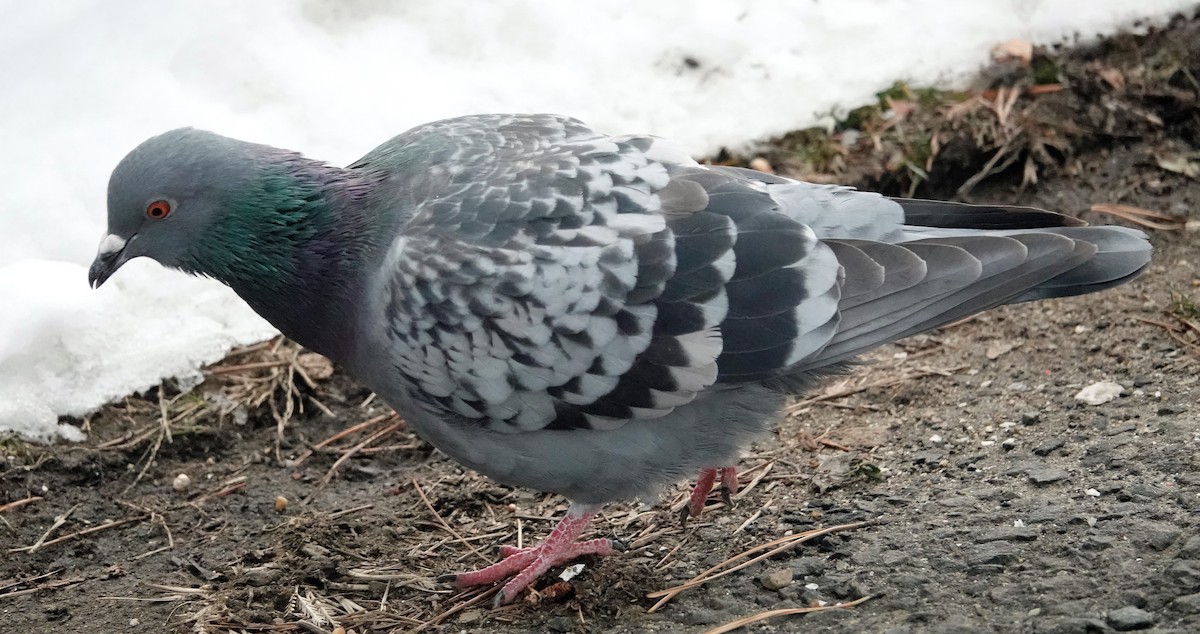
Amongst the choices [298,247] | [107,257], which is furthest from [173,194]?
[298,247]

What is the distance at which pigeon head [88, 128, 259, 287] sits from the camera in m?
3.97

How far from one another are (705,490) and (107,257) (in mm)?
2395

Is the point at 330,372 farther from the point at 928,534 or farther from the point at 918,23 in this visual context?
the point at 918,23

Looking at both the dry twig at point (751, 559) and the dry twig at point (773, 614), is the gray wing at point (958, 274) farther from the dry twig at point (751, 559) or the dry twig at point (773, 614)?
the dry twig at point (773, 614)

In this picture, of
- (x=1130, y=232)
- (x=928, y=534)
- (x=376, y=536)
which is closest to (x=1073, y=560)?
(x=928, y=534)

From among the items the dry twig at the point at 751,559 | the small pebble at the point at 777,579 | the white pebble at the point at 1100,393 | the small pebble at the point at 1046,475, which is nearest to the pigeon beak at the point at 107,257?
the dry twig at the point at 751,559

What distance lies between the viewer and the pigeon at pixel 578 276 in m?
3.69

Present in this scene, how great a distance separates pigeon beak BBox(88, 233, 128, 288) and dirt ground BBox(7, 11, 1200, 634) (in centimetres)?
119

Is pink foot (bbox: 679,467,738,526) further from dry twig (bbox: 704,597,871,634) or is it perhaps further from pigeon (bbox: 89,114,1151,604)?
dry twig (bbox: 704,597,871,634)

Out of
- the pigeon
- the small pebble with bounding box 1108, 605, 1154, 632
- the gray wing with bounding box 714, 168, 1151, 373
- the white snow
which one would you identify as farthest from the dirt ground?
the white snow

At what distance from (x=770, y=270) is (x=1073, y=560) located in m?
1.32

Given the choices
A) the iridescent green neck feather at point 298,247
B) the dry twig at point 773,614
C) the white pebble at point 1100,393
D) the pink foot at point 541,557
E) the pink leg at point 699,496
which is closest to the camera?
the dry twig at point 773,614

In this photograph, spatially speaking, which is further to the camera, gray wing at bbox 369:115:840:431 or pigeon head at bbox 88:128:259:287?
pigeon head at bbox 88:128:259:287

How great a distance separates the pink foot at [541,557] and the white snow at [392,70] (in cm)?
227
